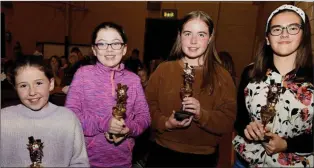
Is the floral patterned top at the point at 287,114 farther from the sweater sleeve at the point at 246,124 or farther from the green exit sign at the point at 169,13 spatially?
the green exit sign at the point at 169,13

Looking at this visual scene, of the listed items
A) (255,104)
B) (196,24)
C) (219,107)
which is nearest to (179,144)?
(219,107)

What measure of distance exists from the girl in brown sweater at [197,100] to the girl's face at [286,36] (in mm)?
462

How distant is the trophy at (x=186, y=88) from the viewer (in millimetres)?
1924

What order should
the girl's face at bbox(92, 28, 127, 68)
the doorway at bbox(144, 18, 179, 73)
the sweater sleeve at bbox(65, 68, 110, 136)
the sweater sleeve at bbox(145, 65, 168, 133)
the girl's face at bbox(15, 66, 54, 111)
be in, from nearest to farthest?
the girl's face at bbox(15, 66, 54, 111) < the sweater sleeve at bbox(65, 68, 110, 136) < the girl's face at bbox(92, 28, 127, 68) < the sweater sleeve at bbox(145, 65, 168, 133) < the doorway at bbox(144, 18, 179, 73)

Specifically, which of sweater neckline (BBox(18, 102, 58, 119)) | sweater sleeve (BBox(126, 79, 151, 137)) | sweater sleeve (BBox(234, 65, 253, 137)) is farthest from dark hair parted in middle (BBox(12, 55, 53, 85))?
sweater sleeve (BBox(234, 65, 253, 137))

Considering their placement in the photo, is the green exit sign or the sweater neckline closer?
the sweater neckline

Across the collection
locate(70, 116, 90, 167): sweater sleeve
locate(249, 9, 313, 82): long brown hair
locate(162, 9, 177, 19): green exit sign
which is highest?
locate(162, 9, 177, 19): green exit sign

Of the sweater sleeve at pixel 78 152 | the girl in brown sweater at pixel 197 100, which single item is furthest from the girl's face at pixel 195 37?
the sweater sleeve at pixel 78 152

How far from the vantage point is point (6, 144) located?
1.70 metres

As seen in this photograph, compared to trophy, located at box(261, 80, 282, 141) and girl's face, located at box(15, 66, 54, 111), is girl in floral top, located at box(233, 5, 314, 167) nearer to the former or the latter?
trophy, located at box(261, 80, 282, 141)

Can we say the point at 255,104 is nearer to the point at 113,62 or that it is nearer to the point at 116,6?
the point at 113,62

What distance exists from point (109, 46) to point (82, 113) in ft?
1.76

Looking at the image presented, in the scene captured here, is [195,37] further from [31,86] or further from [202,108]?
[31,86]

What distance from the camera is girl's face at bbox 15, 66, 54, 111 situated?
1.73 meters
